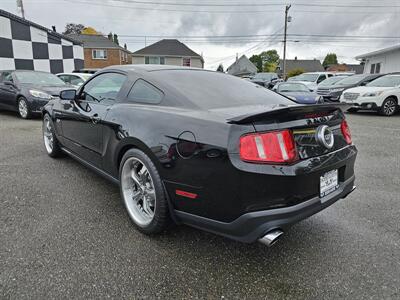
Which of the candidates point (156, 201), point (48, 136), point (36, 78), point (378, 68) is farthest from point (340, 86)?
point (378, 68)

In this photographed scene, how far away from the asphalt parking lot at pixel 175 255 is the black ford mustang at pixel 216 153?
11.7 inches

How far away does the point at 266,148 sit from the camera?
1.70m

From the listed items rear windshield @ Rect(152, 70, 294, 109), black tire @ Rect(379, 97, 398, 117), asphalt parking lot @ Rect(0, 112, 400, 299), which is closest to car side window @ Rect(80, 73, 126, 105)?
rear windshield @ Rect(152, 70, 294, 109)

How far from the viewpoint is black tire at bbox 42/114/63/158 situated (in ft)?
13.1

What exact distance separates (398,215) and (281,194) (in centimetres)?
170

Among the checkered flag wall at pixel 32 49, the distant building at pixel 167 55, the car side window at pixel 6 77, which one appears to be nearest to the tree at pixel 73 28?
the distant building at pixel 167 55

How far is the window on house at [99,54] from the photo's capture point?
33281 mm

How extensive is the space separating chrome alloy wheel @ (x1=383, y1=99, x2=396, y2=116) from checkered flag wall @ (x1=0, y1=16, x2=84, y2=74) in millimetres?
13283

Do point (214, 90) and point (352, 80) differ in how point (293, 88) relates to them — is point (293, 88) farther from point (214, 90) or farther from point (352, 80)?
point (214, 90)

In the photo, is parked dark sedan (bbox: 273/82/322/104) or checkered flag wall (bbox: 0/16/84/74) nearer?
parked dark sedan (bbox: 273/82/322/104)

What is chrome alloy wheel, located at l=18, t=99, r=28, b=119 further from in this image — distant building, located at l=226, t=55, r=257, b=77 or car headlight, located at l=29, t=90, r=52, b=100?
distant building, located at l=226, t=55, r=257, b=77

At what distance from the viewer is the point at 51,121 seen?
3982 millimetres

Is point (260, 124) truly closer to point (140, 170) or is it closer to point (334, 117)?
point (334, 117)

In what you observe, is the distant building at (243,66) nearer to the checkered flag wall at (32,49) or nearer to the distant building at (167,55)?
the distant building at (167,55)
